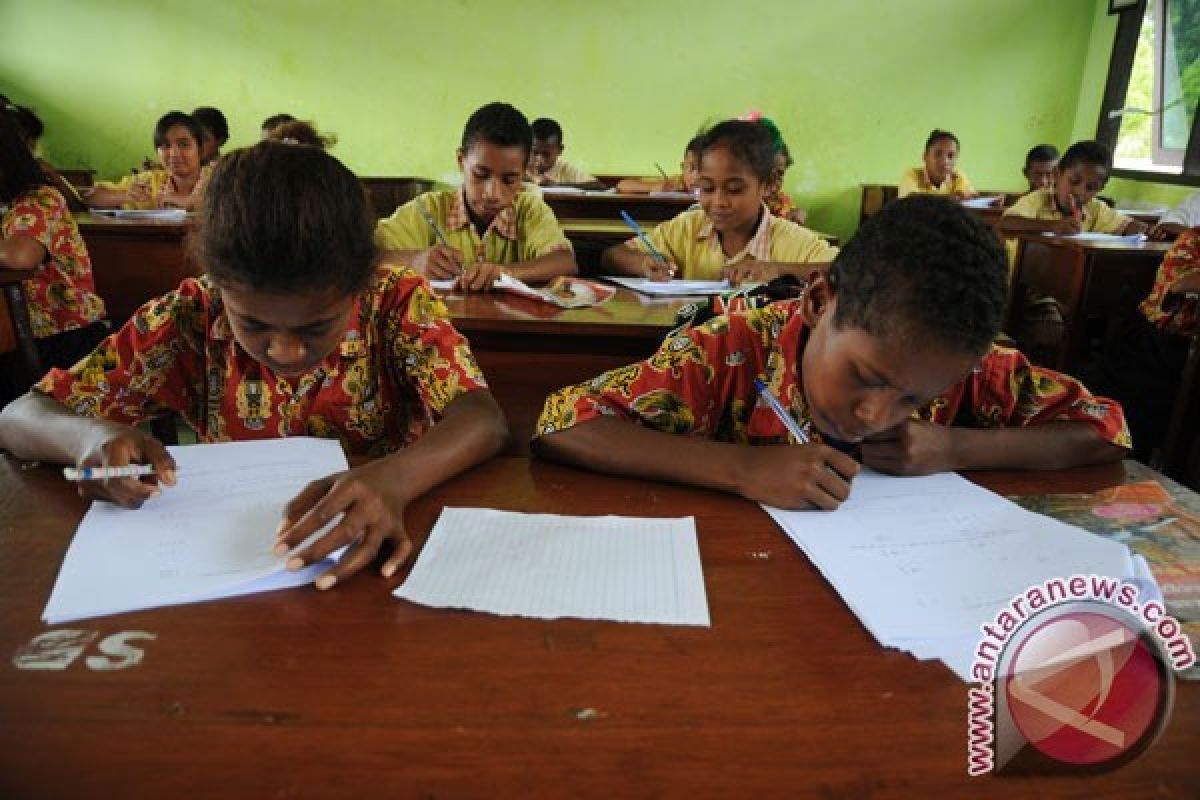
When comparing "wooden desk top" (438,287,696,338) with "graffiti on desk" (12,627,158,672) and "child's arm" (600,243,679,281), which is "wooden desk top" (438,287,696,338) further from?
"graffiti on desk" (12,627,158,672)

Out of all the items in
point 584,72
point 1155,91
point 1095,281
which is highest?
point 584,72

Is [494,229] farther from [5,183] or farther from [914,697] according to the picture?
[914,697]

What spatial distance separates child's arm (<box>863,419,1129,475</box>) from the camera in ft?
3.05

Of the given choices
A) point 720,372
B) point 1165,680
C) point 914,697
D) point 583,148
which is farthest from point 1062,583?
point 583,148

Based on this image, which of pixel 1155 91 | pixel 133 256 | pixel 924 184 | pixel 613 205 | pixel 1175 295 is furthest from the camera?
pixel 924 184

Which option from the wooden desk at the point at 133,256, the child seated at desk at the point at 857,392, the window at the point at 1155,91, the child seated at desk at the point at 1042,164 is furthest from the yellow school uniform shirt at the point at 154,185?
the window at the point at 1155,91

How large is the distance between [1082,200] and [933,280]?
14.0 ft

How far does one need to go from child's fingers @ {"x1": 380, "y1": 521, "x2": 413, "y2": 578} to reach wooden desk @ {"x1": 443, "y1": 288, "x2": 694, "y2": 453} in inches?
31.6

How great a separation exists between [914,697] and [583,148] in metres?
5.92

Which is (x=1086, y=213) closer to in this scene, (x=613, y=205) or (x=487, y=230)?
(x=613, y=205)

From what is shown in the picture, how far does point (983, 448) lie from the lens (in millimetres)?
963

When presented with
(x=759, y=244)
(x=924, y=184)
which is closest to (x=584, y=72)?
(x=924, y=184)

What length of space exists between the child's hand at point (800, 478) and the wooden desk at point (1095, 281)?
8.97 feet

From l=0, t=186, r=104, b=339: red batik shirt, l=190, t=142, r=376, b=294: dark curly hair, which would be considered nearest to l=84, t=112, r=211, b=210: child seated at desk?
l=0, t=186, r=104, b=339: red batik shirt
